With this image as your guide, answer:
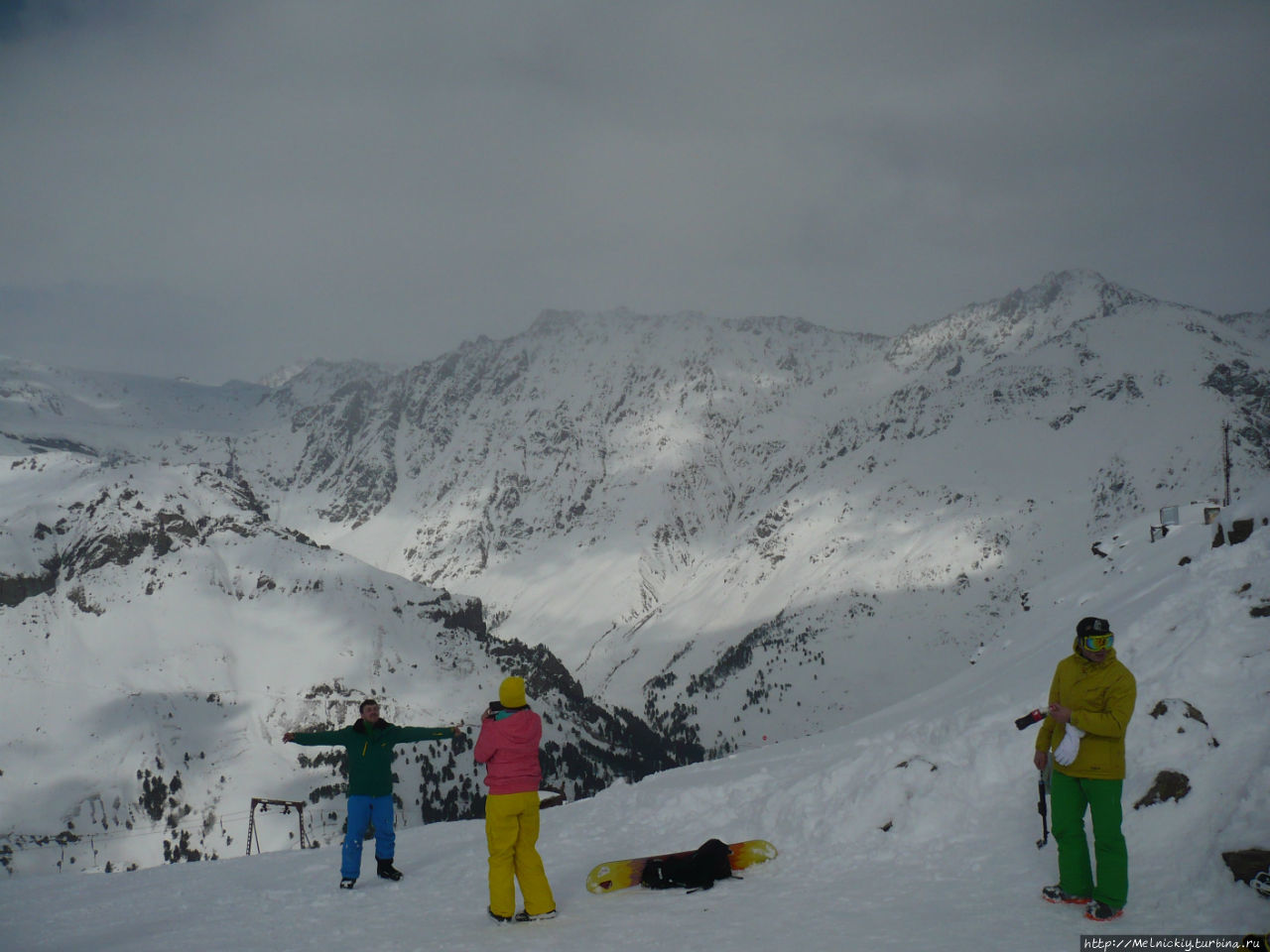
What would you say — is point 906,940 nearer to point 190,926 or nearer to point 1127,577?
point 190,926

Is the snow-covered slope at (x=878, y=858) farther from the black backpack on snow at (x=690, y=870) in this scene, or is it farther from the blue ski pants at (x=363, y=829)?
the blue ski pants at (x=363, y=829)

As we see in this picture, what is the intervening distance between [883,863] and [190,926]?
9408 millimetres

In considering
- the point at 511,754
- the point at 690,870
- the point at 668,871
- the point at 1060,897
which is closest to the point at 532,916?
the point at 511,754

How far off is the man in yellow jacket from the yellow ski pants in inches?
237

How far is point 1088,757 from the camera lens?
9.45 metres

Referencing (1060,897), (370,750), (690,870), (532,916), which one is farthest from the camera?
(370,750)

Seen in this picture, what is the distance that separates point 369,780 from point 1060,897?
988 centimetres

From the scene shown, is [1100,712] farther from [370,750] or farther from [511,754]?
[370,750]

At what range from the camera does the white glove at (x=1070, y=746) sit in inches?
370

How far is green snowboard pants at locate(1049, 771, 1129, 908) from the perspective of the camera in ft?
29.4

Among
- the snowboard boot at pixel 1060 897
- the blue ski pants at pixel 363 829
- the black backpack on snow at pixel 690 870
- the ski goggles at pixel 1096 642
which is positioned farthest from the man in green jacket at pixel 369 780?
the ski goggles at pixel 1096 642

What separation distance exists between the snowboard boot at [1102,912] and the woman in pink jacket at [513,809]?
6.16 metres

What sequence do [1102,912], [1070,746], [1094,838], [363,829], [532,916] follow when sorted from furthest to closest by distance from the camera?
[363,829]
[532,916]
[1070,746]
[1094,838]
[1102,912]

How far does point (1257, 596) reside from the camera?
13.8 meters
